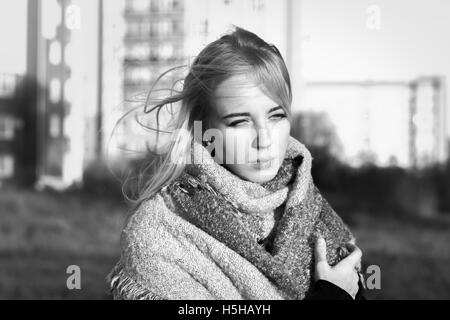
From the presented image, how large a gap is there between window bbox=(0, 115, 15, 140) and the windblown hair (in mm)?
3774

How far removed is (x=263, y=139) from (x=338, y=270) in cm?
27

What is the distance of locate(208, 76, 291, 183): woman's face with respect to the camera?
1049 millimetres

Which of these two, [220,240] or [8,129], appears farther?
[8,129]

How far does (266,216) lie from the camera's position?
42.6 inches

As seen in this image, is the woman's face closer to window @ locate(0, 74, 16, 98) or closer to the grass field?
the grass field

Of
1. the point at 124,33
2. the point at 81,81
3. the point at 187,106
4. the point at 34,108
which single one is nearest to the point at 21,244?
the point at 34,108

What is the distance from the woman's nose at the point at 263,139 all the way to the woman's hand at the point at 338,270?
7.9 inches

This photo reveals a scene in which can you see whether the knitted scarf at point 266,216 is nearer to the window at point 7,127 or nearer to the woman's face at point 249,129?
the woman's face at point 249,129

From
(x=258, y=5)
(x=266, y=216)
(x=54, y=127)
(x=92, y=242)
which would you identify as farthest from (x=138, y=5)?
(x=266, y=216)

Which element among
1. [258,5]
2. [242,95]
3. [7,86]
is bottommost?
[242,95]

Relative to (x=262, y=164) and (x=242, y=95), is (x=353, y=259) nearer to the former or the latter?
(x=262, y=164)

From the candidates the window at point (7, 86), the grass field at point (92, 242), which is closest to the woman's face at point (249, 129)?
the grass field at point (92, 242)

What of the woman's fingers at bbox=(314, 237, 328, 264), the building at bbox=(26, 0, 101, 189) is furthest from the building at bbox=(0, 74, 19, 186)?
the woman's fingers at bbox=(314, 237, 328, 264)
